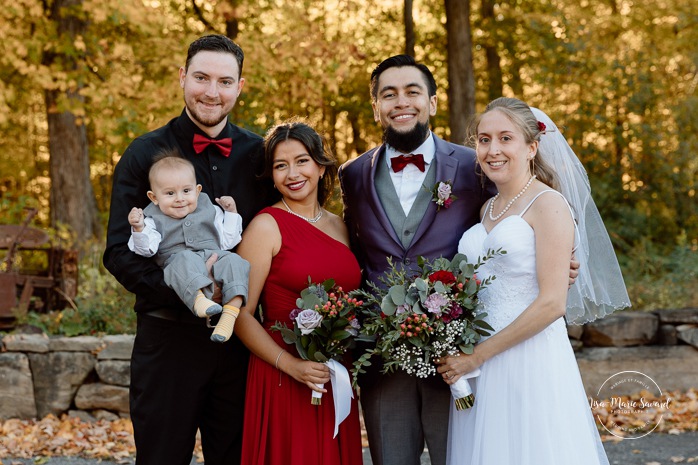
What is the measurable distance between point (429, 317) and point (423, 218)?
67cm

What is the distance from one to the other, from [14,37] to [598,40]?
9.62 meters

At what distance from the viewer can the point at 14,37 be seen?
34.2ft

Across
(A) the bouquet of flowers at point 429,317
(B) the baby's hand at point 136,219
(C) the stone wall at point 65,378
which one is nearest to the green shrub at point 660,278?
(A) the bouquet of flowers at point 429,317

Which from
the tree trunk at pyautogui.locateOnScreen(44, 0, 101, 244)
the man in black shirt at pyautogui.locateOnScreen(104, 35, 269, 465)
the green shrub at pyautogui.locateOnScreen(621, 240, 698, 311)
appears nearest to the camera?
the man in black shirt at pyautogui.locateOnScreen(104, 35, 269, 465)

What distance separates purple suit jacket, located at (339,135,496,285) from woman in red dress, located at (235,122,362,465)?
176mm

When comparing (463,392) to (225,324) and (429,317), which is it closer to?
(429,317)

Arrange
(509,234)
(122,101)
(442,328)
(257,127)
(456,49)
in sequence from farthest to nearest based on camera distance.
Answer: (456,49), (122,101), (257,127), (509,234), (442,328)

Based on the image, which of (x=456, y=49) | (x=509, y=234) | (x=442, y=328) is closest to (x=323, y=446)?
(x=442, y=328)

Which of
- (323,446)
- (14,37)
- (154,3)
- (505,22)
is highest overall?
(505,22)

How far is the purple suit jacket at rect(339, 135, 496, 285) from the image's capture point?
147 inches

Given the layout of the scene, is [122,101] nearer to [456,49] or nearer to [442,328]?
[456,49]

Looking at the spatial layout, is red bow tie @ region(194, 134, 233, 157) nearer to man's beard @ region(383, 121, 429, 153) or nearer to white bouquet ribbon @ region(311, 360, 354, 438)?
man's beard @ region(383, 121, 429, 153)

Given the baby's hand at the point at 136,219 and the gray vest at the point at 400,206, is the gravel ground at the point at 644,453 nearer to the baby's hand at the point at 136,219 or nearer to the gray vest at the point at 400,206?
the gray vest at the point at 400,206

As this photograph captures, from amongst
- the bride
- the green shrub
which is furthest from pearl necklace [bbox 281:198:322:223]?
the green shrub
